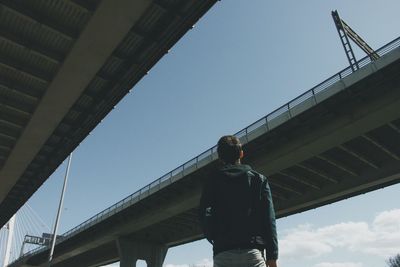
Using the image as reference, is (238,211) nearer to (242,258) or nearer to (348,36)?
(242,258)

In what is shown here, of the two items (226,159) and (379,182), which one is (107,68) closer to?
(226,159)

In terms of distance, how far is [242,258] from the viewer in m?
3.31

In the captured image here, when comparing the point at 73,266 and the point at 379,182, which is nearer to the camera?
the point at 379,182

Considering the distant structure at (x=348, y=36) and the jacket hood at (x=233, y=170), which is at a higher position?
the distant structure at (x=348, y=36)

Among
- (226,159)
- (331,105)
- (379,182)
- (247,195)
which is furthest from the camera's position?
(379,182)

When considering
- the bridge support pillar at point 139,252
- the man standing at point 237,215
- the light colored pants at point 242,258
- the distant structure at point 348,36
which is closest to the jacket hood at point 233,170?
the man standing at point 237,215

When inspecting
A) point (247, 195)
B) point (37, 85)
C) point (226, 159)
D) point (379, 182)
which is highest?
point (37, 85)

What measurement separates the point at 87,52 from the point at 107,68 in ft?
9.22

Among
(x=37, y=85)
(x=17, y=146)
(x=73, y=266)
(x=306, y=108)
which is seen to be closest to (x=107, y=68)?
(x=37, y=85)

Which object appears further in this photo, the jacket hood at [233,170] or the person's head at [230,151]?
the person's head at [230,151]

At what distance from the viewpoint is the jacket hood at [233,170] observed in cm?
374

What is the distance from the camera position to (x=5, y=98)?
19.7 meters

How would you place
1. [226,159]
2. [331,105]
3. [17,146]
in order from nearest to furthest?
1. [226,159]
2. [331,105]
3. [17,146]

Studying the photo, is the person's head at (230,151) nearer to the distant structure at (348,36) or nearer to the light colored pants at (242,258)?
the light colored pants at (242,258)
